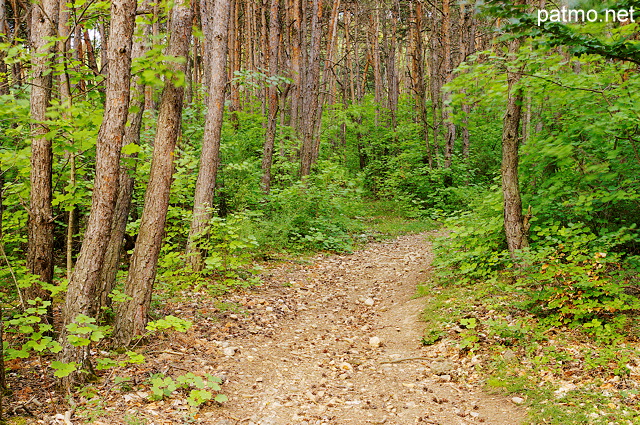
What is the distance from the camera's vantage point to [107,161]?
393 cm

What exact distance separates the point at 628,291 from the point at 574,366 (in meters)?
1.53

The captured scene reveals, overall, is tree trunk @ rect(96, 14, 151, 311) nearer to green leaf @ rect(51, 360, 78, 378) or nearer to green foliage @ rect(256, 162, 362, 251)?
green leaf @ rect(51, 360, 78, 378)

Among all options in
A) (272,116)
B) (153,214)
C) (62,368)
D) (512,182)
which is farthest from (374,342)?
(272,116)

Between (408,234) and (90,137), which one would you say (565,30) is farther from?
(408,234)

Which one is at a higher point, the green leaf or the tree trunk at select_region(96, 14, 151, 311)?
the tree trunk at select_region(96, 14, 151, 311)

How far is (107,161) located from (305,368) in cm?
324

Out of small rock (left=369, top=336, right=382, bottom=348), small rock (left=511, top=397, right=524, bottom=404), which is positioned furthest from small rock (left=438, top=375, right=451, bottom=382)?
small rock (left=369, top=336, right=382, bottom=348)

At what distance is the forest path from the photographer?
13.5ft

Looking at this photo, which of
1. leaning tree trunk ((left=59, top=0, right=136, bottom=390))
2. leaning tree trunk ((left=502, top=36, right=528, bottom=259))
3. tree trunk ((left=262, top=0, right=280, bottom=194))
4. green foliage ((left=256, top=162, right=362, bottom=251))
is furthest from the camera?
tree trunk ((left=262, top=0, right=280, bottom=194))

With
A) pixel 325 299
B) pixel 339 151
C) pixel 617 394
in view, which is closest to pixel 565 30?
pixel 617 394

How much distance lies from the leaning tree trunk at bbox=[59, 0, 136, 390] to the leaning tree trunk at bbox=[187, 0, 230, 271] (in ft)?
11.7

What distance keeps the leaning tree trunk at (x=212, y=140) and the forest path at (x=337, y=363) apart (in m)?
1.42

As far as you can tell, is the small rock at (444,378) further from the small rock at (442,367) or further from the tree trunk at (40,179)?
the tree trunk at (40,179)

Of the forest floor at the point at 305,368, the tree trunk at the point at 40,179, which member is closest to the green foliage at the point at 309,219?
the forest floor at the point at 305,368
